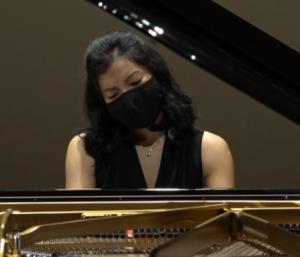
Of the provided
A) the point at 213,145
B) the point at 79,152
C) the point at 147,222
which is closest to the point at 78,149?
the point at 79,152

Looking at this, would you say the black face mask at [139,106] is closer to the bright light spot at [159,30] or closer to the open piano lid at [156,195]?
the bright light spot at [159,30]

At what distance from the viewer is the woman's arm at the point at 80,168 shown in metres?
2.08

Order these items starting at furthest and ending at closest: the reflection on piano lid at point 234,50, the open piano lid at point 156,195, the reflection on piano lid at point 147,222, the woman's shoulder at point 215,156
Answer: the woman's shoulder at point 215,156
the reflection on piano lid at point 234,50
the open piano lid at point 156,195
the reflection on piano lid at point 147,222

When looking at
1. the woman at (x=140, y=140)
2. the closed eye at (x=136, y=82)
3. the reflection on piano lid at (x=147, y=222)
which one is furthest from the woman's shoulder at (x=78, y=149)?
the reflection on piano lid at (x=147, y=222)

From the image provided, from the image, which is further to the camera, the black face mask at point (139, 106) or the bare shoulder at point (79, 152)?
the bare shoulder at point (79, 152)

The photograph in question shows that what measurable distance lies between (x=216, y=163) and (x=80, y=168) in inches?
15.0

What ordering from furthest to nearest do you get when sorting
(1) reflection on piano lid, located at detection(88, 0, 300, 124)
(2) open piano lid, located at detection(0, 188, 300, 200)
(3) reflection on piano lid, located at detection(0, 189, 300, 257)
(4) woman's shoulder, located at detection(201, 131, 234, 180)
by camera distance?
(4) woman's shoulder, located at detection(201, 131, 234, 180)
(1) reflection on piano lid, located at detection(88, 0, 300, 124)
(2) open piano lid, located at detection(0, 188, 300, 200)
(3) reflection on piano lid, located at detection(0, 189, 300, 257)

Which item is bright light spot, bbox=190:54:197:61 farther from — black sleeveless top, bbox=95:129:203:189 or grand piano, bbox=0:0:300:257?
black sleeveless top, bbox=95:129:203:189

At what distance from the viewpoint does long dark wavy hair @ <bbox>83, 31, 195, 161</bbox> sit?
6.73 ft

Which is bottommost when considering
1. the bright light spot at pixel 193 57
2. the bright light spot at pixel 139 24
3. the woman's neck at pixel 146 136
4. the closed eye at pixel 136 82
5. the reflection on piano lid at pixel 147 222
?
the reflection on piano lid at pixel 147 222

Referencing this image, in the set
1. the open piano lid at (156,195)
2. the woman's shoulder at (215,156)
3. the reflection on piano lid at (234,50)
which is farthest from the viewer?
the woman's shoulder at (215,156)

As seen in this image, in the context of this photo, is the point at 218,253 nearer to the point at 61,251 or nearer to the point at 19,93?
the point at 61,251

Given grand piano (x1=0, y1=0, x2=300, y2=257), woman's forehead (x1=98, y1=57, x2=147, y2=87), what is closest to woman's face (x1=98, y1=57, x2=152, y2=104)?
woman's forehead (x1=98, y1=57, x2=147, y2=87)

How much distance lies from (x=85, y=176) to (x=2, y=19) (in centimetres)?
145
